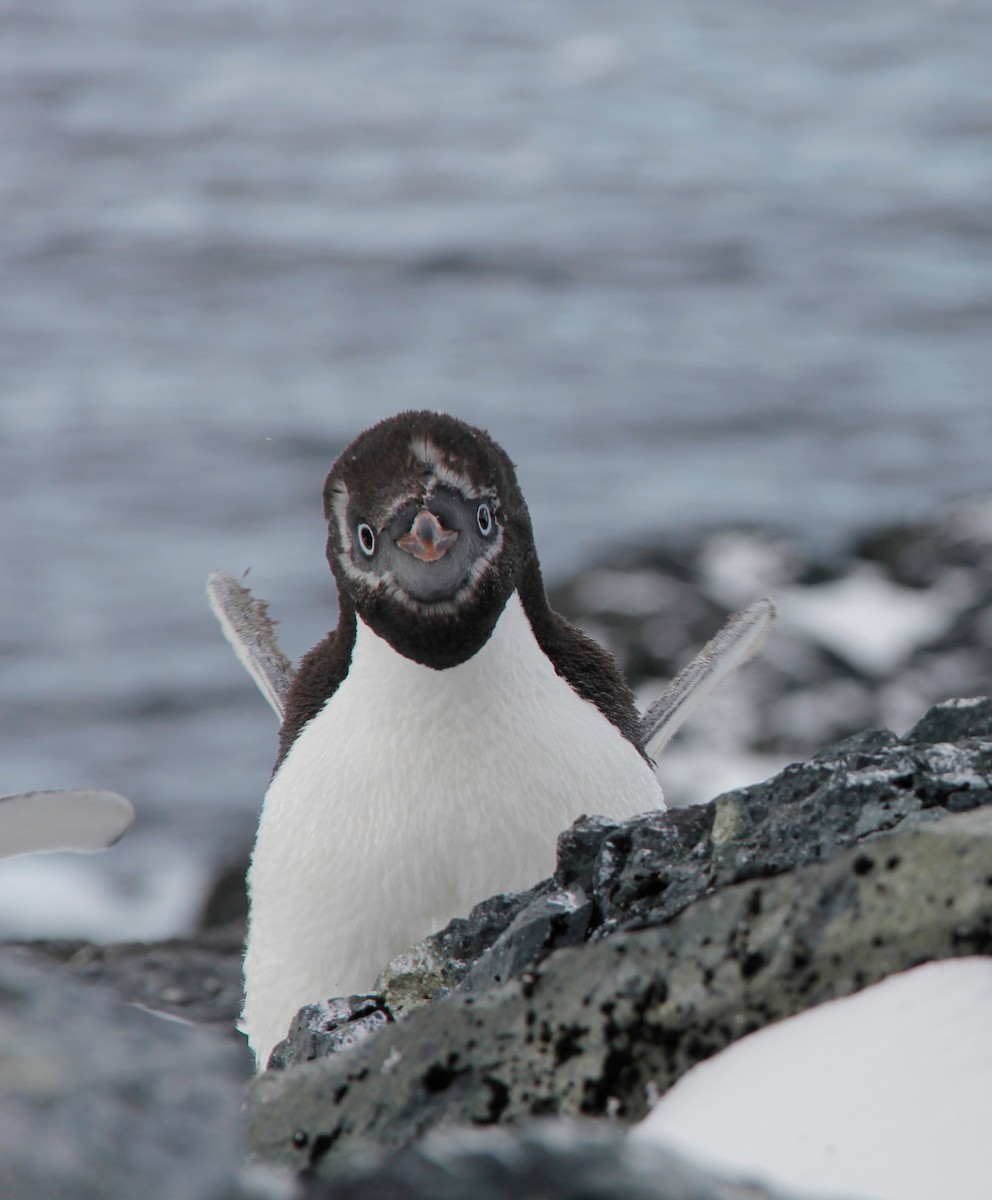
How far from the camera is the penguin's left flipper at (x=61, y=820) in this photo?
348 cm

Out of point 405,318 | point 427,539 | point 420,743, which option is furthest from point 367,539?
point 405,318

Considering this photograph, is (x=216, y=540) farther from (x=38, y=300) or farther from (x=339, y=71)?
(x=339, y=71)

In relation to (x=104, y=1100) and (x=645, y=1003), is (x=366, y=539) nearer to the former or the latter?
(x=645, y=1003)

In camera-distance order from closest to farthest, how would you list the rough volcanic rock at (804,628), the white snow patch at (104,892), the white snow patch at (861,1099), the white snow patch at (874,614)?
the white snow patch at (861,1099)
the rough volcanic rock at (804,628)
the white snow patch at (104,892)
the white snow patch at (874,614)

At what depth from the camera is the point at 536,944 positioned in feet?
8.43

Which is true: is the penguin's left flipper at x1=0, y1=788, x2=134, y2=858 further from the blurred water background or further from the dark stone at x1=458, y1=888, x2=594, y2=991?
A: the blurred water background

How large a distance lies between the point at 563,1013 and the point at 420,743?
1565 mm

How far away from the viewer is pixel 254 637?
485cm

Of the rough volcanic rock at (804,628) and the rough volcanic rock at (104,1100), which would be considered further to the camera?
the rough volcanic rock at (804,628)

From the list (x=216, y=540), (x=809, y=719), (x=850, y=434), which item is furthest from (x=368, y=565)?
(x=850, y=434)

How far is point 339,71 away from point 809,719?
55.3 feet

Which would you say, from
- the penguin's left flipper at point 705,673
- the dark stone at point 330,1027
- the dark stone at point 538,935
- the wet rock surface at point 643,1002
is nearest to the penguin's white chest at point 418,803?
the dark stone at point 330,1027

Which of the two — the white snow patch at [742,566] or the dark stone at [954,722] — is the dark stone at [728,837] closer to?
the dark stone at [954,722]

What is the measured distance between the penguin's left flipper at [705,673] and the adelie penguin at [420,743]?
67 cm
